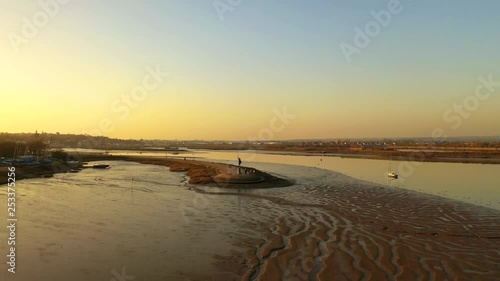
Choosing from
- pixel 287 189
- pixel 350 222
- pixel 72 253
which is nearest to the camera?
pixel 72 253

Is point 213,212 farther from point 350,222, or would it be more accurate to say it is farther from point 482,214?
point 482,214

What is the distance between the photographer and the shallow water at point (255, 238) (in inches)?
472

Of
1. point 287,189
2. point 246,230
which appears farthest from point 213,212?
point 287,189

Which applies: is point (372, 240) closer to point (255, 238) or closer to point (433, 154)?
point (255, 238)

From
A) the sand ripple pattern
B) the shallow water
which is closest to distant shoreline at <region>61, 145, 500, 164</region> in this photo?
the shallow water

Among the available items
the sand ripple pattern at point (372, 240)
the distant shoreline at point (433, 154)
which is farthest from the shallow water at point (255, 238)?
the distant shoreline at point (433, 154)

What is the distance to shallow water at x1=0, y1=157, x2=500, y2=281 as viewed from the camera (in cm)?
1200

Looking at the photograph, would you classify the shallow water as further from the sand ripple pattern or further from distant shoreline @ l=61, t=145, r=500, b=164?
distant shoreline @ l=61, t=145, r=500, b=164

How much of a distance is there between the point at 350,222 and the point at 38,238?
16.3m

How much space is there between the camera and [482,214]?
2191cm

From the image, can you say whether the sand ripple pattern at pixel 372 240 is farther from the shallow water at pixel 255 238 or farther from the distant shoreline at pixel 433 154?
the distant shoreline at pixel 433 154

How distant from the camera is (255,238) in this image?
16.3 m

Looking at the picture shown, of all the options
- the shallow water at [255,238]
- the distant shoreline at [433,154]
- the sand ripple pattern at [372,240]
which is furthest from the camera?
the distant shoreline at [433,154]

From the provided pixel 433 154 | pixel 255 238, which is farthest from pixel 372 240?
pixel 433 154
